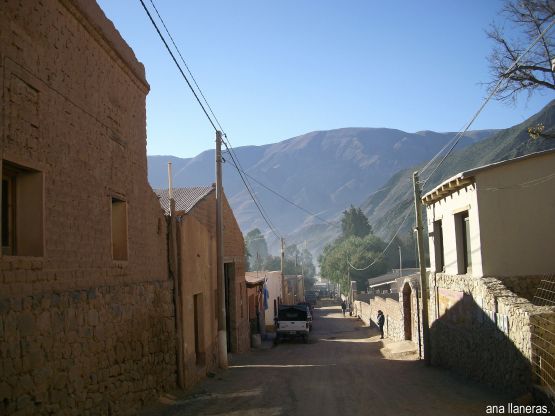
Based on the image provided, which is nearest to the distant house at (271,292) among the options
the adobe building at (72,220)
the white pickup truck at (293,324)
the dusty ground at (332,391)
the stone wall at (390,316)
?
the white pickup truck at (293,324)

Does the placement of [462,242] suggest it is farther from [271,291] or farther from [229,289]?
[271,291]

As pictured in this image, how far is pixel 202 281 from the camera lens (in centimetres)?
1806

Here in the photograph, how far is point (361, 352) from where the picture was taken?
2652 centimetres

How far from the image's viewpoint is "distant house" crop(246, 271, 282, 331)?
41094 mm

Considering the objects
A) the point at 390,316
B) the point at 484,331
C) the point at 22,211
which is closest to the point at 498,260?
the point at 484,331

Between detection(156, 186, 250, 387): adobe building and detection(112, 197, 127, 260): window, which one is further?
detection(156, 186, 250, 387): adobe building

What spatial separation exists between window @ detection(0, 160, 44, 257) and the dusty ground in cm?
481

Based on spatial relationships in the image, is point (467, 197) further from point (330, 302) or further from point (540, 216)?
point (330, 302)

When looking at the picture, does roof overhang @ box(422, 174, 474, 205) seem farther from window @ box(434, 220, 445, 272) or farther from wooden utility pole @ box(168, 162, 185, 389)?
wooden utility pole @ box(168, 162, 185, 389)

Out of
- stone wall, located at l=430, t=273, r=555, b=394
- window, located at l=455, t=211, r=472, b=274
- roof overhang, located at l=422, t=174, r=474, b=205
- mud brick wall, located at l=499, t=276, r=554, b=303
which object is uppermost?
roof overhang, located at l=422, t=174, r=474, b=205

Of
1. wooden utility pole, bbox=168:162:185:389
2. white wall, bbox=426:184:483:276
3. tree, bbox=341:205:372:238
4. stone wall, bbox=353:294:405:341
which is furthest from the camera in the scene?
tree, bbox=341:205:372:238

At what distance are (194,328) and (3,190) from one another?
1040cm

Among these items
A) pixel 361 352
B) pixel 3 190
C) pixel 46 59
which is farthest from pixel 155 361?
pixel 361 352

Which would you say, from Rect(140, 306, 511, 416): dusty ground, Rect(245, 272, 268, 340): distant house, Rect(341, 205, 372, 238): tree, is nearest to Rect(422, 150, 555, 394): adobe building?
Rect(140, 306, 511, 416): dusty ground
